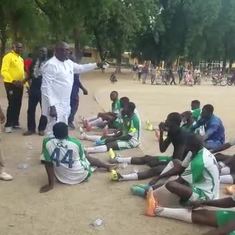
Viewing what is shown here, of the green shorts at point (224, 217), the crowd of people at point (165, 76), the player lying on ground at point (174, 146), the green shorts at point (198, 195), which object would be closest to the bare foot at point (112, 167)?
the player lying on ground at point (174, 146)

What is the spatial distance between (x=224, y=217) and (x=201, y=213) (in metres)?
0.33

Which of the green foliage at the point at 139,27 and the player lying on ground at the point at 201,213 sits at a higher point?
the green foliage at the point at 139,27

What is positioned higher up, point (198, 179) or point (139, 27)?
point (139, 27)

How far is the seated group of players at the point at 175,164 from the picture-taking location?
5.87 metres

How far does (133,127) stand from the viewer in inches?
382

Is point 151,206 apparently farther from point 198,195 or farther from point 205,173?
point 205,173

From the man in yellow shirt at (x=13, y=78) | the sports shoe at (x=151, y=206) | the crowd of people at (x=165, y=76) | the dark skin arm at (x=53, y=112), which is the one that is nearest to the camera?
the sports shoe at (x=151, y=206)

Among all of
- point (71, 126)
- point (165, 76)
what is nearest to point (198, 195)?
point (71, 126)

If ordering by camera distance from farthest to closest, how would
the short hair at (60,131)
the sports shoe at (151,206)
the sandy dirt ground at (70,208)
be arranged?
the short hair at (60,131), the sports shoe at (151,206), the sandy dirt ground at (70,208)

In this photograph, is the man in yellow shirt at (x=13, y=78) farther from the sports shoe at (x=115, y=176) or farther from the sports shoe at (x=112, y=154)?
the sports shoe at (x=115, y=176)

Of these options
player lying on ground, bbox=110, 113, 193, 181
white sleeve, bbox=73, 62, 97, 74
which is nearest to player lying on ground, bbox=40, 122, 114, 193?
player lying on ground, bbox=110, 113, 193, 181

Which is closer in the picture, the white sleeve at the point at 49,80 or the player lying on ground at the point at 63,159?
the player lying on ground at the point at 63,159

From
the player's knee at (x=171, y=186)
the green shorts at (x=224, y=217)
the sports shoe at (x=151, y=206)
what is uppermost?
the player's knee at (x=171, y=186)

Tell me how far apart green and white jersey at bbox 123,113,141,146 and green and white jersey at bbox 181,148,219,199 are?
3.57 metres
